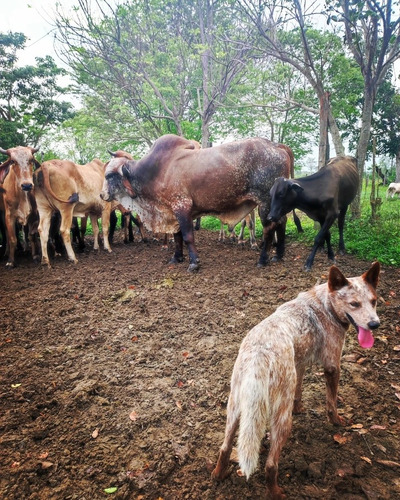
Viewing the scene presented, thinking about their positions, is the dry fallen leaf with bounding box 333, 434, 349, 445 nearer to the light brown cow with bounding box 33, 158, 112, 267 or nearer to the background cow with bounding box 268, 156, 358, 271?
the background cow with bounding box 268, 156, 358, 271

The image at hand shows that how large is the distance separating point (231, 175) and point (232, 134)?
15.5 m

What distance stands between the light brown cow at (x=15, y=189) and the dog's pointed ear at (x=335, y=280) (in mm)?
6157

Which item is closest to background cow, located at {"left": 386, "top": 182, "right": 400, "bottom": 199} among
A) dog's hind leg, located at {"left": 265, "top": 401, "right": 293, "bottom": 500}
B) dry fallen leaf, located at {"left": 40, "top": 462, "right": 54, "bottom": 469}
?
dog's hind leg, located at {"left": 265, "top": 401, "right": 293, "bottom": 500}

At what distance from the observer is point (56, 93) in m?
18.1

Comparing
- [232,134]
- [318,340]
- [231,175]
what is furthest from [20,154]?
[232,134]

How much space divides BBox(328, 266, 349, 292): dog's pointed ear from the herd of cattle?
328 centimetres

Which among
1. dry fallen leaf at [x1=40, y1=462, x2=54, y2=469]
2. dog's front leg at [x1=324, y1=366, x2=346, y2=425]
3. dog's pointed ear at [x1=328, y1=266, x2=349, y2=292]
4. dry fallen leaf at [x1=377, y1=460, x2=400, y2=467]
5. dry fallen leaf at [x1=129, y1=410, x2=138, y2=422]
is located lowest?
dry fallen leaf at [x1=377, y1=460, x2=400, y2=467]

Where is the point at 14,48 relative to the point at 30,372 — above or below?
above

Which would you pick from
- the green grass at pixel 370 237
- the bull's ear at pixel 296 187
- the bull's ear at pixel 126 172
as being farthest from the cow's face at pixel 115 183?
the green grass at pixel 370 237

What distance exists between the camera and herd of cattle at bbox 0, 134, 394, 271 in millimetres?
5977

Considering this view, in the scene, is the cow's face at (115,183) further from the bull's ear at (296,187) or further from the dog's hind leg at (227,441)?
the dog's hind leg at (227,441)

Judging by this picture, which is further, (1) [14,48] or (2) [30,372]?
(1) [14,48]

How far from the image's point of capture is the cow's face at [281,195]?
5.69 meters

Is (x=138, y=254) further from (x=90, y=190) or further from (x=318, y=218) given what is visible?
(x=318, y=218)
